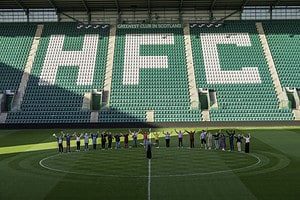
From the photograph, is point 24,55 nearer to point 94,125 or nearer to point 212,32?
point 94,125

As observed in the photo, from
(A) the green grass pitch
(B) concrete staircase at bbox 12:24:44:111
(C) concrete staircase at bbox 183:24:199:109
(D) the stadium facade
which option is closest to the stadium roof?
(D) the stadium facade

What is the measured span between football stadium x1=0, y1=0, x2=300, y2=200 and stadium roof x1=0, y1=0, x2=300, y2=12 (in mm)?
188

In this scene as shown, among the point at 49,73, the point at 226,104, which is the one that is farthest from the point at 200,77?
the point at 49,73

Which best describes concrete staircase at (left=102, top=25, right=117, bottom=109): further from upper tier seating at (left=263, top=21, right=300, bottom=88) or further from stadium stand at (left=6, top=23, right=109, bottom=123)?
upper tier seating at (left=263, top=21, right=300, bottom=88)

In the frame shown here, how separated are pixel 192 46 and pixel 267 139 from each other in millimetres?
30506

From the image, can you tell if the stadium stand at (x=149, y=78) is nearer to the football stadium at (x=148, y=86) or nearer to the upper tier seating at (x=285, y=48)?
the football stadium at (x=148, y=86)

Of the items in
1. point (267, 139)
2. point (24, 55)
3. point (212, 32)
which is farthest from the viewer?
point (212, 32)

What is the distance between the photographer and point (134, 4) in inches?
2662

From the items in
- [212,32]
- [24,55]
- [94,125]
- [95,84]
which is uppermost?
[212,32]

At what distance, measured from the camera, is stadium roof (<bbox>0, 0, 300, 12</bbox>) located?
66.3m

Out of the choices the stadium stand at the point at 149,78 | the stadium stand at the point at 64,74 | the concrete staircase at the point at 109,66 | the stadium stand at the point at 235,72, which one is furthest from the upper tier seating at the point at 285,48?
the stadium stand at the point at 64,74

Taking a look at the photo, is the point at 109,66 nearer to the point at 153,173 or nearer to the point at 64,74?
the point at 64,74

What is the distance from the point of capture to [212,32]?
68.3m

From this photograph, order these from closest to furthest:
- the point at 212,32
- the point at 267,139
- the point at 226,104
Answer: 1. the point at 267,139
2. the point at 226,104
3. the point at 212,32
